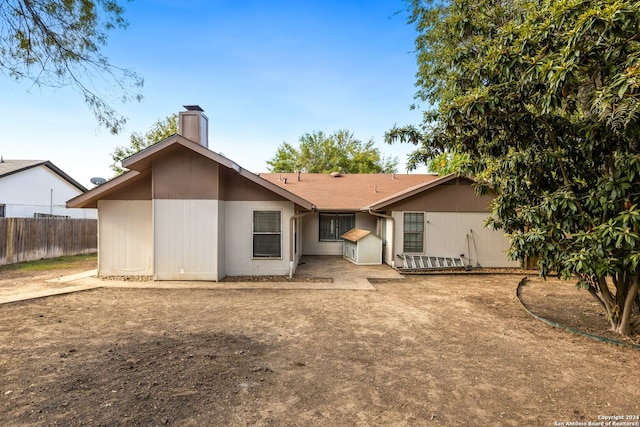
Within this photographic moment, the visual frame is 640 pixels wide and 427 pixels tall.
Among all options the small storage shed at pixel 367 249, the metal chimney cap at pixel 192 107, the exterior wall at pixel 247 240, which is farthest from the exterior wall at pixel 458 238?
the metal chimney cap at pixel 192 107

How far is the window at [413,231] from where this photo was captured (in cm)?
1207

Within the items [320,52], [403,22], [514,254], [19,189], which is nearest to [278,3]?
[320,52]

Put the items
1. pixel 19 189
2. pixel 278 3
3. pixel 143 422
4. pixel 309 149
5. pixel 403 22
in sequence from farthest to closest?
pixel 309 149 → pixel 19 189 → pixel 403 22 → pixel 278 3 → pixel 143 422

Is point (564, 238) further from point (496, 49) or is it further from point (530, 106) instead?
point (496, 49)

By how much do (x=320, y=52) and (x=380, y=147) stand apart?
67.4ft

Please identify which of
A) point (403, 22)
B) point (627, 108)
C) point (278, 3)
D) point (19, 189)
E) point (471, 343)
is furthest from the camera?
point (19, 189)

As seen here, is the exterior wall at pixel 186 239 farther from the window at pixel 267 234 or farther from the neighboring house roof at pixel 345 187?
the neighboring house roof at pixel 345 187

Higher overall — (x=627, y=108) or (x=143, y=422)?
(x=627, y=108)

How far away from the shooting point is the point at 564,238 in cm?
512

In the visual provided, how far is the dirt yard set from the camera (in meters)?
3.00

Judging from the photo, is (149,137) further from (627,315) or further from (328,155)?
(627,315)

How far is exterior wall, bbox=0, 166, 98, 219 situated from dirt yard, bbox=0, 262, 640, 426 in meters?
11.5

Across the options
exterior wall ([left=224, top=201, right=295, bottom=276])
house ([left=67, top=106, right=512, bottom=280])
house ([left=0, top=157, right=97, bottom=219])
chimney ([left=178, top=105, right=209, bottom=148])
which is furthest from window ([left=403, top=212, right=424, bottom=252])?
house ([left=0, top=157, right=97, bottom=219])

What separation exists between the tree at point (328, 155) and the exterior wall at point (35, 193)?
17.3 metres
